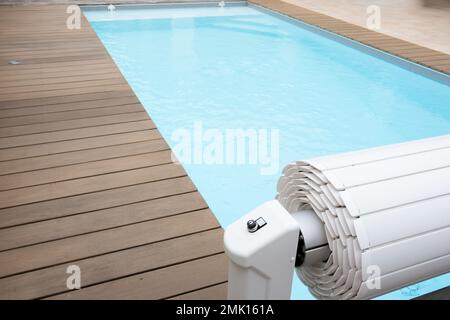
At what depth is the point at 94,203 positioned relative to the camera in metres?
1.65

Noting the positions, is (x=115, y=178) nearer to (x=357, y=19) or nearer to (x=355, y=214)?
(x=355, y=214)

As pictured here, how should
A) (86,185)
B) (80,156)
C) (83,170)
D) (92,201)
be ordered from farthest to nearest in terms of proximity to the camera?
(80,156) < (83,170) < (86,185) < (92,201)

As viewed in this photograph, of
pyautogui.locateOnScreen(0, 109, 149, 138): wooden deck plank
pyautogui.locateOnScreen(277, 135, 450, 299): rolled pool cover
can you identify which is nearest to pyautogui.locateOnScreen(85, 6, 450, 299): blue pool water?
pyautogui.locateOnScreen(0, 109, 149, 138): wooden deck plank

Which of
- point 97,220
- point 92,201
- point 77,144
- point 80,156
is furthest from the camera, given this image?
point 77,144

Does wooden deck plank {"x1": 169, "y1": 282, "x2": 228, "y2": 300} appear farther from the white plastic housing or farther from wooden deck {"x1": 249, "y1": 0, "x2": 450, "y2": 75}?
wooden deck {"x1": 249, "y1": 0, "x2": 450, "y2": 75}

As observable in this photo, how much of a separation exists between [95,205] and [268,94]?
2.46m

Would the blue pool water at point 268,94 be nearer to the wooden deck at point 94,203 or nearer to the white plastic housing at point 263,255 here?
the wooden deck at point 94,203

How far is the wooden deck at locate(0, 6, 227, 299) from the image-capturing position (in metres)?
1.29

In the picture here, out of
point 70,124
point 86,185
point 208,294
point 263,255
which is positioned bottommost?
point 208,294

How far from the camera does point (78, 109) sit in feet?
8.32

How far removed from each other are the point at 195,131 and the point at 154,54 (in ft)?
5.99

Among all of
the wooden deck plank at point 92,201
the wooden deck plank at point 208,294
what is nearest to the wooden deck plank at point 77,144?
the wooden deck plank at point 92,201

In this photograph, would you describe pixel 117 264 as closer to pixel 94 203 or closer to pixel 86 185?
pixel 94 203

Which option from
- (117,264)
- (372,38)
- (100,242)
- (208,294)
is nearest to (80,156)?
(100,242)
